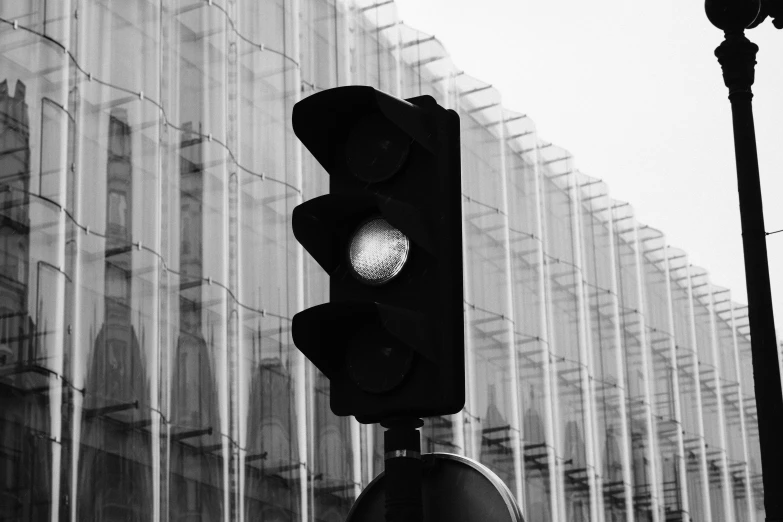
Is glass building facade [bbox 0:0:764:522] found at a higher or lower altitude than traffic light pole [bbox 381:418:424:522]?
higher

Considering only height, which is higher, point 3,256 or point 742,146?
point 3,256

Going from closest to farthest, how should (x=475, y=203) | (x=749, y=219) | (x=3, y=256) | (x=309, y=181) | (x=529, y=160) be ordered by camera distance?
(x=749, y=219)
(x=3, y=256)
(x=309, y=181)
(x=475, y=203)
(x=529, y=160)

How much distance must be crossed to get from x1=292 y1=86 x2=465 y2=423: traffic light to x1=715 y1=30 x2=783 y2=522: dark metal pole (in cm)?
370

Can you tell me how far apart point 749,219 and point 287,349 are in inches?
573

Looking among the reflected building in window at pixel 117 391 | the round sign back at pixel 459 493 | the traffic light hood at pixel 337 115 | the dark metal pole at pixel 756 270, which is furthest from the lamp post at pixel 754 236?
the reflected building in window at pixel 117 391

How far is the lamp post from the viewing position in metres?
6.77

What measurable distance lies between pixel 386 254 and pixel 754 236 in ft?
14.0

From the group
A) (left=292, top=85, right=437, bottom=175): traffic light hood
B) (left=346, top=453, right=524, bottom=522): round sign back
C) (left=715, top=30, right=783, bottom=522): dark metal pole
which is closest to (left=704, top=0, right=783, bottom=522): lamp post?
(left=715, top=30, right=783, bottom=522): dark metal pole

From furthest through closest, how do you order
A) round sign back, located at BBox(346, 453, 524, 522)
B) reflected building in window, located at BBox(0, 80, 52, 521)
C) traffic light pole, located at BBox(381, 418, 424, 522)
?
1. reflected building in window, located at BBox(0, 80, 52, 521)
2. round sign back, located at BBox(346, 453, 524, 522)
3. traffic light pole, located at BBox(381, 418, 424, 522)

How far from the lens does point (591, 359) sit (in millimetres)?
32000

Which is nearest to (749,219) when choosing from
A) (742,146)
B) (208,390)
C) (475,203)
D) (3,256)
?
(742,146)

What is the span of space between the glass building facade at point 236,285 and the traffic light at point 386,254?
1216cm

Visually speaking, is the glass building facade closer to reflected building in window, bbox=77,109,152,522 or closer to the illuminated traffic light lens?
reflected building in window, bbox=77,109,152,522

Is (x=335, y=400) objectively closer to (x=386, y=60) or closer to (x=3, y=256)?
(x=3, y=256)
